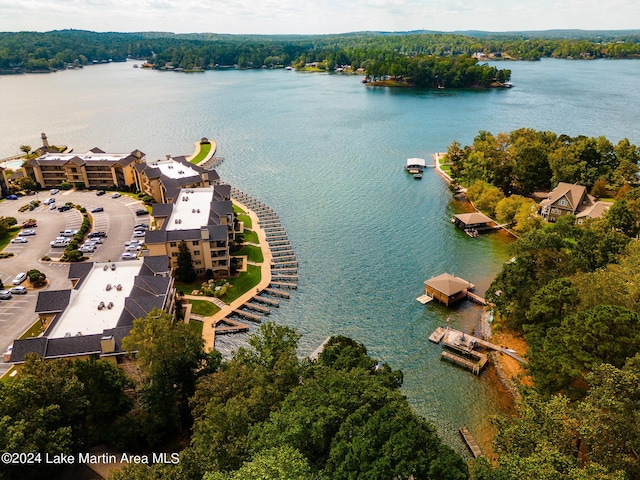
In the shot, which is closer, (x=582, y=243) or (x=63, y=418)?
(x=63, y=418)

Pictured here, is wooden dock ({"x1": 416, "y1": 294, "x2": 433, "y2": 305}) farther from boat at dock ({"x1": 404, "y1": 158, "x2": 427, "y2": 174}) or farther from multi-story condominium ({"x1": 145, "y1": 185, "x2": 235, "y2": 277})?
boat at dock ({"x1": 404, "y1": 158, "x2": 427, "y2": 174})

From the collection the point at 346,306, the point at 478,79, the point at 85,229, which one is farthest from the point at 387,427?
the point at 478,79

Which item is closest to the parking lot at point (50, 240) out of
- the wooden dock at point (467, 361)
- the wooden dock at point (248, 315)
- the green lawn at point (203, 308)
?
the green lawn at point (203, 308)

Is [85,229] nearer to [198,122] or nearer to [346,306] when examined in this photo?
[346,306]

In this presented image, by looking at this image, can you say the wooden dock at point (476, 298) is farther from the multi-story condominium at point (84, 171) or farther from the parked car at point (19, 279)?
the multi-story condominium at point (84, 171)

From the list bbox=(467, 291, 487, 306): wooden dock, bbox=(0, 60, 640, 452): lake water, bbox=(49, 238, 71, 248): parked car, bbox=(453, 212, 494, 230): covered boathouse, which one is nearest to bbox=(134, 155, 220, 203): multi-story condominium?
bbox=(0, 60, 640, 452): lake water

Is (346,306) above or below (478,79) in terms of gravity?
below

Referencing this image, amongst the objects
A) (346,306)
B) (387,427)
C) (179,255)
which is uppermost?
(387,427)
